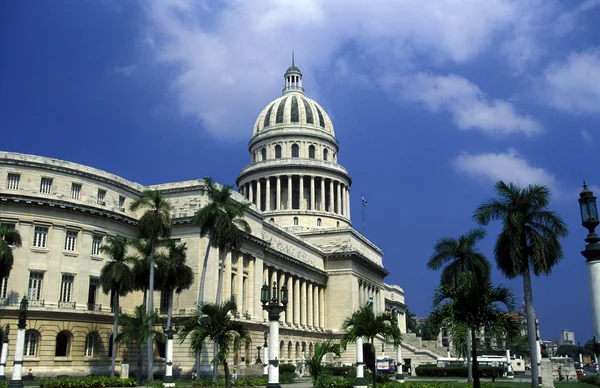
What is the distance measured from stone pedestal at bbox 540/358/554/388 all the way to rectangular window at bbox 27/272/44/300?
40427 mm

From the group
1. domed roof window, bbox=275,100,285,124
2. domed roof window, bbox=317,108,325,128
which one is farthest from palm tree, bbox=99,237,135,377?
domed roof window, bbox=317,108,325,128

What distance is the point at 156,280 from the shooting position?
54.5 meters

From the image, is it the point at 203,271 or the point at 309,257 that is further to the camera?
the point at 309,257

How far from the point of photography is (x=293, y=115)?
115000mm

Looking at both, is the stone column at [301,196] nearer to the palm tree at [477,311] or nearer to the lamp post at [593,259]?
the palm tree at [477,311]

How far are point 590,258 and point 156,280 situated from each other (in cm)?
4249

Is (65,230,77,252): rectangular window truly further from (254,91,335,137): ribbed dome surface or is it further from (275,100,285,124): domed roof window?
(275,100,285,124): domed roof window

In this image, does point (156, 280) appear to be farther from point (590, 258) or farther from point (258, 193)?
point (258, 193)

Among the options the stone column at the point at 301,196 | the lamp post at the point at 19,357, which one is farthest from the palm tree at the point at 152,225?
the stone column at the point at 301,196

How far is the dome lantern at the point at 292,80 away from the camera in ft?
407

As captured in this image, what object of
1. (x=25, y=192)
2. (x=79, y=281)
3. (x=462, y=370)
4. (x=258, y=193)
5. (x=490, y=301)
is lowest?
(x=462, y=370)

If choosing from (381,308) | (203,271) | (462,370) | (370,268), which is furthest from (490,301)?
(381,308)

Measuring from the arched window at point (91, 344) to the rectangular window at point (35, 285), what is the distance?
5.98m

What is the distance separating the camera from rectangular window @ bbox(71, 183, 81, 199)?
185ft
